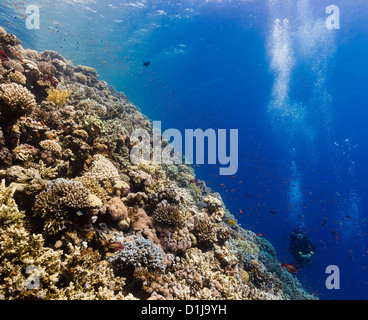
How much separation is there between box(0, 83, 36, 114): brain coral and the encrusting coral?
0.8 inches

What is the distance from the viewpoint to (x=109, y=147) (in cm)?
764

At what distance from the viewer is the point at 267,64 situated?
45562 millimetres

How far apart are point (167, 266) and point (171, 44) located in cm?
4826

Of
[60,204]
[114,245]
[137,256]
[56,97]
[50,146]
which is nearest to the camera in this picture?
[60,204]

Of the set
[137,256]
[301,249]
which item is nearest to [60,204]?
[137,256]

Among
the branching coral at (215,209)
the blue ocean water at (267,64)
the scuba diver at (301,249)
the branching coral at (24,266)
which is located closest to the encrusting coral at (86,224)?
the branching coral at (24,266)

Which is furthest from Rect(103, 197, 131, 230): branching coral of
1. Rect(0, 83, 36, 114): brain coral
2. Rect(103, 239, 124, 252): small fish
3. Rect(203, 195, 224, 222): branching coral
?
Rect(203, 195, 224, 222): branching coral

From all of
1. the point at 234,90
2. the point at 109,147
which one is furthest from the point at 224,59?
the point at 109,147

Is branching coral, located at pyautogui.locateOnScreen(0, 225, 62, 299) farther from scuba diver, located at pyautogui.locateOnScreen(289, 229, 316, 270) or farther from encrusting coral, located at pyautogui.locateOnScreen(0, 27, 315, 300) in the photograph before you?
scuba diver, located at pyautogui.locateOnScreen(289, 229, 316, 270)

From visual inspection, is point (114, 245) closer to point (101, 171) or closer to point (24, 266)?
point (24, 266)

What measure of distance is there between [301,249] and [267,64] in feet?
145

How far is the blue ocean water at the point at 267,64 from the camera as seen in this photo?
29.9m

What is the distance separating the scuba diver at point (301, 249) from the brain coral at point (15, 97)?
76.8 ft
